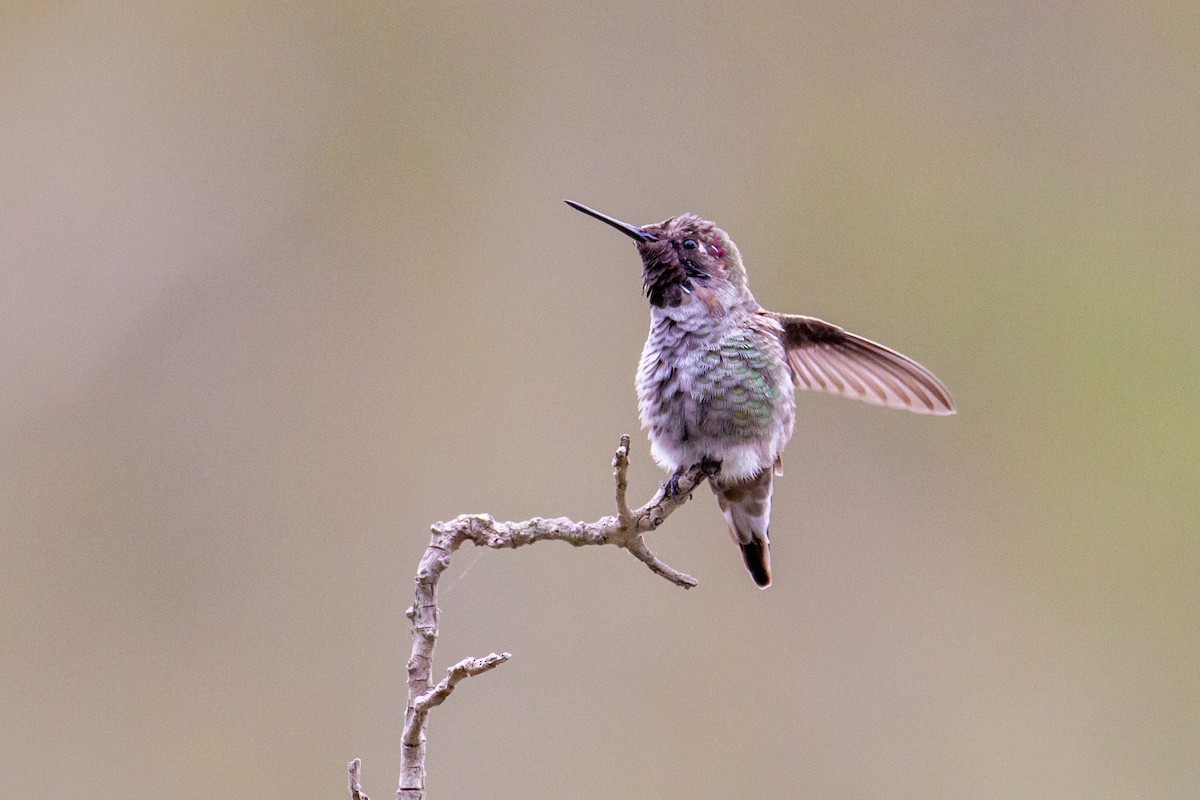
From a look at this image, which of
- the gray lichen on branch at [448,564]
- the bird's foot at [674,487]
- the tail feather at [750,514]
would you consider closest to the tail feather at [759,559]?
the tail feather at [750,514]

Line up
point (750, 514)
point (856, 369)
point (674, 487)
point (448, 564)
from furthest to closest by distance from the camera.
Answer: point (856, 369) < point (750, 514) < point (674, 487) < point (448, 564)

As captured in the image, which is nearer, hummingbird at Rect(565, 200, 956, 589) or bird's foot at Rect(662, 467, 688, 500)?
bird's foot at Rect(662, 467, 688, 500)

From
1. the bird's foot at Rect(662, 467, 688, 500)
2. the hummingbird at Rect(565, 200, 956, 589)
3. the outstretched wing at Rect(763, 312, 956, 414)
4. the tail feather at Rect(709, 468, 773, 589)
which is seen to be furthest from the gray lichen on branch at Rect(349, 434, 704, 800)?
the outstretched wing at Rect(763, 312, 956, 414)

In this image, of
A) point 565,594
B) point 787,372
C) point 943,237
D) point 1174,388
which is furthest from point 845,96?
point 787,372

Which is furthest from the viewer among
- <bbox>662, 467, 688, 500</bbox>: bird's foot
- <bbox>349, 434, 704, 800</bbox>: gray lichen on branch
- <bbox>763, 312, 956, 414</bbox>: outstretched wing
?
<bbox>763, 312, 956, 414</bbox>: outstretched wing

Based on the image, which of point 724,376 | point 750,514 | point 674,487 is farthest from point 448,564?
point 750,514

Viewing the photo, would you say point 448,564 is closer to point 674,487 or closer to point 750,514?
point 674,487

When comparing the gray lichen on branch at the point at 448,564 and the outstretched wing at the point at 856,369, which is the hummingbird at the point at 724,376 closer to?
the outstretched wing at the point at 856,369

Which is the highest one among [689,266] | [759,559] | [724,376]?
[689,266]

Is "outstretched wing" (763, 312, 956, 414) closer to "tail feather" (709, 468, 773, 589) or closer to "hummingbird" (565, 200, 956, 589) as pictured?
"hummingbird" (565, 200, 956, 589)
